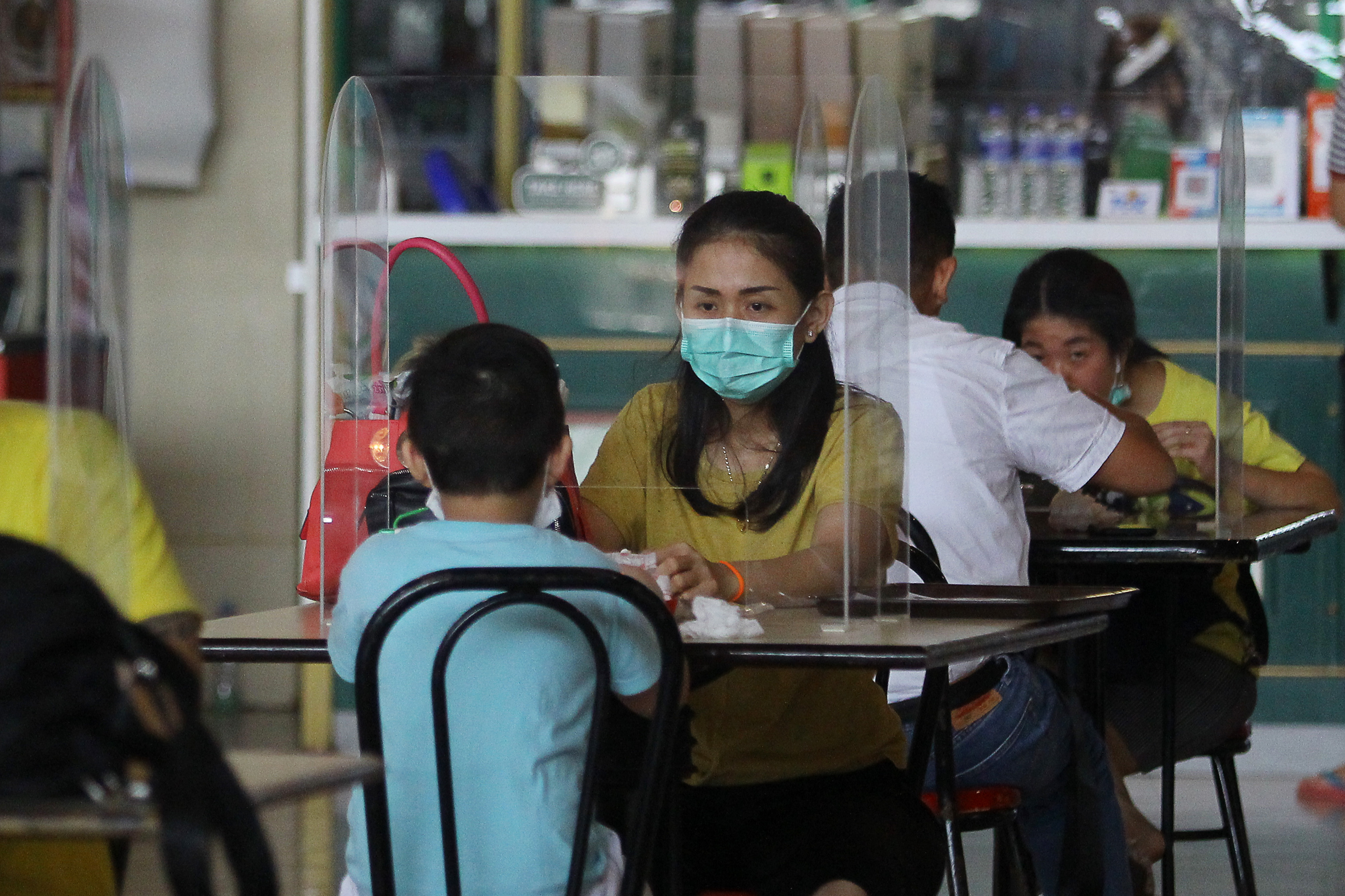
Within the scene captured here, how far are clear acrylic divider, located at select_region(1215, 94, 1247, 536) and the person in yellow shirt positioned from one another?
1657mm

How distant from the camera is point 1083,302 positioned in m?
2.89

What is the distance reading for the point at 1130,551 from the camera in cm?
221

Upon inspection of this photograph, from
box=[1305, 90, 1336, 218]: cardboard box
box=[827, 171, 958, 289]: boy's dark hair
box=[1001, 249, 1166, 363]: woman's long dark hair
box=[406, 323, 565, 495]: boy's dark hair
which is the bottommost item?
Answer: box=[406, 323, 565, 495]: boy's dark hair

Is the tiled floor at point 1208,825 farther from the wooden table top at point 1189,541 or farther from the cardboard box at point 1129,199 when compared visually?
the cardboard box at point 1129,199

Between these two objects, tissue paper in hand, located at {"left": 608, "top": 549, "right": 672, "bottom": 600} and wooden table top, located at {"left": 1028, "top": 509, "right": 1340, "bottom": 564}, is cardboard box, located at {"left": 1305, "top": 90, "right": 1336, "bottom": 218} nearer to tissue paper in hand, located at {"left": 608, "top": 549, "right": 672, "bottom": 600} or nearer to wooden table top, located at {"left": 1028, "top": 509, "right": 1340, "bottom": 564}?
wooden table top, located at {"left": 1028, "top": 509, "right": 1340, "bottom": 564}

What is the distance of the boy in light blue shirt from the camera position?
1.37m

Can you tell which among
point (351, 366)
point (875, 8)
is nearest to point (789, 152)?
point (351, 366)

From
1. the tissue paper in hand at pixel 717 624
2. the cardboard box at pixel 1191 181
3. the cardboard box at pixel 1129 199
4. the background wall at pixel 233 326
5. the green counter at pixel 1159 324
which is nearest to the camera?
the tissue paper in hand at pixel 717 624

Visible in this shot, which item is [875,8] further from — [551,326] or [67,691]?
[67,691]

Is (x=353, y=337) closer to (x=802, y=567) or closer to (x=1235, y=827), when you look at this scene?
(x=802, y=567)

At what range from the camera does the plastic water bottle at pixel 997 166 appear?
413 centimetres

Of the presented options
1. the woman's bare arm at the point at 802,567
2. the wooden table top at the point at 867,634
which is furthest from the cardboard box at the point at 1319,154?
the woman's bare arm at the point at 802,567

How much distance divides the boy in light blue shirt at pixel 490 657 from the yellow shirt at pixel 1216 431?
1.45m

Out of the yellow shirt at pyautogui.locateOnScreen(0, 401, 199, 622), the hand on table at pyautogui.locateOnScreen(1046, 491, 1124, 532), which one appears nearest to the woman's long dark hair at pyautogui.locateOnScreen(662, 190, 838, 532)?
the yellow shirt at pyautogui.locateOnScreen(0, 401, 199, 622)
